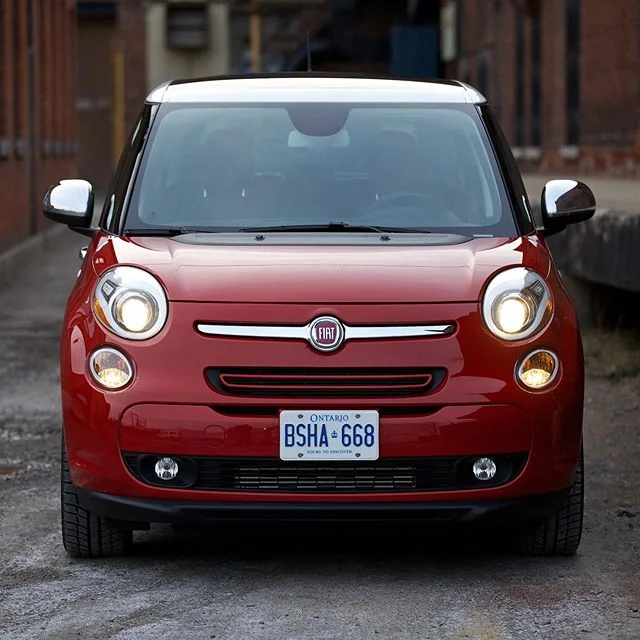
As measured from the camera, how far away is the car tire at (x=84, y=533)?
5.48 meters

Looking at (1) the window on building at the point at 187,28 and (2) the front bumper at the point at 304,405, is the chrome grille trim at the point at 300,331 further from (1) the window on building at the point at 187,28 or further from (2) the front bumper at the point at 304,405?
(1) the window on building at the point at 187,28

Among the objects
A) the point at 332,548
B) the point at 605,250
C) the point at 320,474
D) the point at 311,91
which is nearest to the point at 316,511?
the point at 320,474

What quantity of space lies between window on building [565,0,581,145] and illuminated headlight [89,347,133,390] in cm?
2130

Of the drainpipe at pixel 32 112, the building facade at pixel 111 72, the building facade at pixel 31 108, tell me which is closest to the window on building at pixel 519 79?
the building facade at pixel 31 108

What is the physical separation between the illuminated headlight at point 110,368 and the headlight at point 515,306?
3.61ft

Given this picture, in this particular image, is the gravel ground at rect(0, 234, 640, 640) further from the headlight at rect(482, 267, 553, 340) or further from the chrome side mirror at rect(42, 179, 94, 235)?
the chrome side mirror at rect(42, 179, 94, 235)

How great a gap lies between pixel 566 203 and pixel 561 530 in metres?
1.22

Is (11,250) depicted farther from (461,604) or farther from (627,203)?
(461,604)

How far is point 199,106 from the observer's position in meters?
6.32

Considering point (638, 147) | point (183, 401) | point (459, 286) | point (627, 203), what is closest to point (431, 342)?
point (459, 286)

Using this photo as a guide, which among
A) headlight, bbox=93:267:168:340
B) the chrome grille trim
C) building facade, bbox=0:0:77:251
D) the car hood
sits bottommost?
building facade, bbox=0:0:77:251

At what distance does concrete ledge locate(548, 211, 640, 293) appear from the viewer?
9664mm

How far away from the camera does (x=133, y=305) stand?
5223 millimetres

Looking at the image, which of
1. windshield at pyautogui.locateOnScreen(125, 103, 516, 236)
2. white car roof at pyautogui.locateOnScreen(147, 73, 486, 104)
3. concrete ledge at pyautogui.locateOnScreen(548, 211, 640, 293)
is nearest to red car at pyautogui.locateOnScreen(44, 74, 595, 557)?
windshield at pyautogui.locateOnScreen(125, 103, 516, 236)
